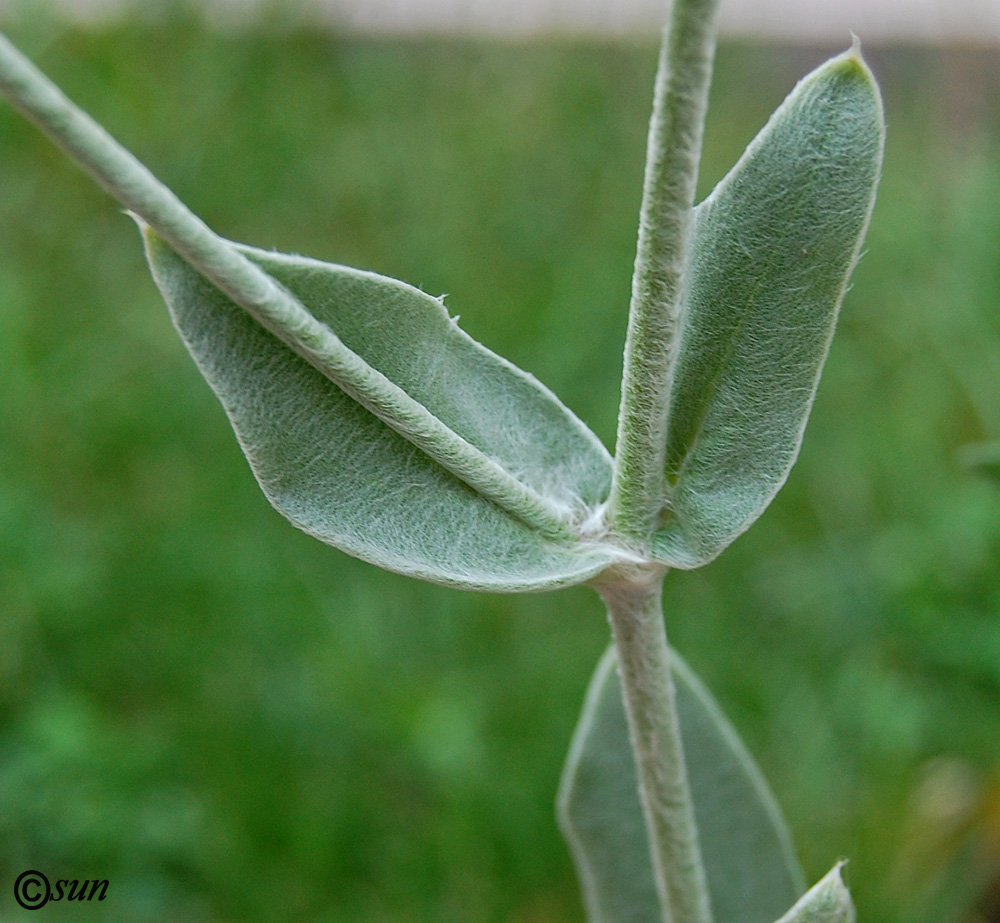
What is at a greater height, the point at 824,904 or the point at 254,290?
the point at 254,290

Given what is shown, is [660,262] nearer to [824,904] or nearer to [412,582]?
[824,904]

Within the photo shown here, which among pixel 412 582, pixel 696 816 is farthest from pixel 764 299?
pixel 412 582

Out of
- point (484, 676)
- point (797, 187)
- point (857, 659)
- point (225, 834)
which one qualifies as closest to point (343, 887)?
point (225, 834)

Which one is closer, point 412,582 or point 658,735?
point 658,735

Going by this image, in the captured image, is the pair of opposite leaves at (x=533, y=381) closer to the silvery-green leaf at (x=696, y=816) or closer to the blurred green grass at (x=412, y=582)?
the silvery-green leaf at (x=696, y=816)

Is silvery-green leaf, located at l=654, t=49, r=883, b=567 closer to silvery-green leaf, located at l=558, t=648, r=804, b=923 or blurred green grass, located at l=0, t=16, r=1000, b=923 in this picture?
silvery-green leaf, located at l=558, t=648, r=804, b=923

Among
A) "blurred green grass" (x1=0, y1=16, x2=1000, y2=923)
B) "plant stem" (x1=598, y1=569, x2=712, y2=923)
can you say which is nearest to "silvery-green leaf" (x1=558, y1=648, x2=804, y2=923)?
"plant stem" (x1=598, y1=569, x2=712, y2=923)

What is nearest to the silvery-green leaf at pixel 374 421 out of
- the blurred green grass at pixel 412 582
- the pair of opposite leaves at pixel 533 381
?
the pair of opposite leaves at pixel 533 381

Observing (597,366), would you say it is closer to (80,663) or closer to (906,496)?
(906,496)
